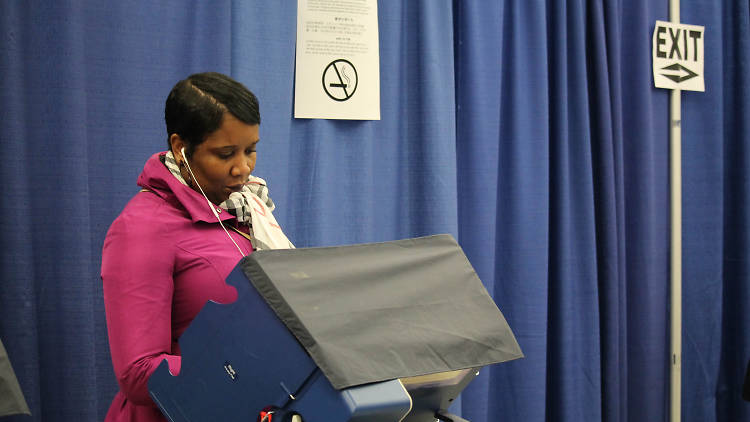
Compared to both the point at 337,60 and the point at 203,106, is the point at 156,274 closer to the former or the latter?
the point at 203,106

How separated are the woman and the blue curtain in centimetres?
59

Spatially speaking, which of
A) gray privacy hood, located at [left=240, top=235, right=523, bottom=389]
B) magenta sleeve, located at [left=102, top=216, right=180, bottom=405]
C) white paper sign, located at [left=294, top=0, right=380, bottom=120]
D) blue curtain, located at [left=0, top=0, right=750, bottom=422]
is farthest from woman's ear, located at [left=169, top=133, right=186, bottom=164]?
white paper sign, located at [left=294, top=0, right=380, bottom=120]

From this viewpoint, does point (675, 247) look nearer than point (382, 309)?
No

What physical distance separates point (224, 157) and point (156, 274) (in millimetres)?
227

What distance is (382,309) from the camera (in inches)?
35.6

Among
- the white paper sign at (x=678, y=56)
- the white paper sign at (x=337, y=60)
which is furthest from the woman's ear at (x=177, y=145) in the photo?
the white paper sign at (x=678, y=56)

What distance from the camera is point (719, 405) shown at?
2.69 m

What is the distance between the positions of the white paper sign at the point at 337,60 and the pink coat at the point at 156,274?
0.83m

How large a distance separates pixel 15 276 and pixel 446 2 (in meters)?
1.35

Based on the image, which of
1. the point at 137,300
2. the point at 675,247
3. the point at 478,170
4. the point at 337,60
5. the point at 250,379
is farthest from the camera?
the point at 675,247

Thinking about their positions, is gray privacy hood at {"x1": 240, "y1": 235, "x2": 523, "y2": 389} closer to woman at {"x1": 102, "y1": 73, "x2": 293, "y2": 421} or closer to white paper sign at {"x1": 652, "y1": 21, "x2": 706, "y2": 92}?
woman at {"x1": 102, "y1": 73, "x2": 293, "y2": 421}

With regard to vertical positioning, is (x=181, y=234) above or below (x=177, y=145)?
below

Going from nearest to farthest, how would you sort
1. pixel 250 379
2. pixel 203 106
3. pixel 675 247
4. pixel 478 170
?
pixel 250 379 → pixel 203 106 → pixel 478 170 → pixel 675 247

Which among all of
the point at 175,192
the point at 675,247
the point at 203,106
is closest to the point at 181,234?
the point at 175,192
